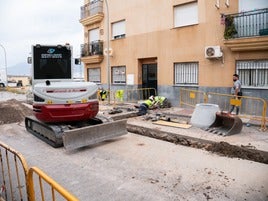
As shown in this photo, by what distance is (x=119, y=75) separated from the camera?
20.4 m

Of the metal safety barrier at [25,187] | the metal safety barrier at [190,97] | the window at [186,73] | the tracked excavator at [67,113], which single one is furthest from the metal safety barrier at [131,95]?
the metal safety barrier at [25,187]

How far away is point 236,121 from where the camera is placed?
8938 millimetres

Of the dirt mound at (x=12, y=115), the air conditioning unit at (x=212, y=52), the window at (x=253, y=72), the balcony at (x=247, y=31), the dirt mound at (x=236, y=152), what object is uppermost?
the balcony at (x=247, y=31)

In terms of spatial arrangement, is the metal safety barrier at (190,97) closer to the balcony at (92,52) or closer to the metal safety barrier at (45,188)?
the balcony at (92,52)

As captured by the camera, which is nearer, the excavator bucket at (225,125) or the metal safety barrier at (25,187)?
the metal safety barrier at (25,187)

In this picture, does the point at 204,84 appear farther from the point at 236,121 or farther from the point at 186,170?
the point at 186,170

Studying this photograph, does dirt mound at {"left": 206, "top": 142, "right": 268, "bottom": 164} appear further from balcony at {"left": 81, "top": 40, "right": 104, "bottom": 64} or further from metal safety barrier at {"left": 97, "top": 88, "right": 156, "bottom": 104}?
balcony at {"left": 81, "top": 40, "right": 104, "bottom": 64}

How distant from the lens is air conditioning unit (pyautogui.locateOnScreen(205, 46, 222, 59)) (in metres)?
13.2

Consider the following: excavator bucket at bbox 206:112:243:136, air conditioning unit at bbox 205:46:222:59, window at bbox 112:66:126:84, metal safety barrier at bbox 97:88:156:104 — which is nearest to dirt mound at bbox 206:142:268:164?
excavator bucket at bbox 206:112:243:136

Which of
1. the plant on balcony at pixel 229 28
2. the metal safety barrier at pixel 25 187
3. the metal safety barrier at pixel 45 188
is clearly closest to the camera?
the metal safety barrier at pixel 45 188

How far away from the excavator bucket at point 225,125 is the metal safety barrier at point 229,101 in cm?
111

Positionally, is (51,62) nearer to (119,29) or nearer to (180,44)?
(180,44)

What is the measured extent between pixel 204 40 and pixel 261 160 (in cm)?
869

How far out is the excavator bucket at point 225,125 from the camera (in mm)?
8930
